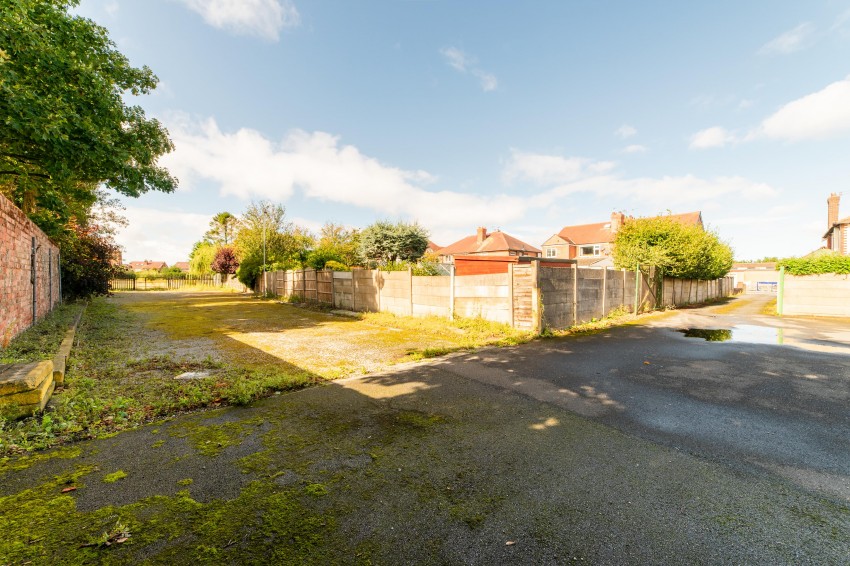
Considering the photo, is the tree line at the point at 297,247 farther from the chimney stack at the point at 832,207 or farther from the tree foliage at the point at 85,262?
the chimney stack at the point at 832,207

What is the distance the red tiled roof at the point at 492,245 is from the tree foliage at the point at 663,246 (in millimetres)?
27234

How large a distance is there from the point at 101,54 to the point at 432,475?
15.5 m

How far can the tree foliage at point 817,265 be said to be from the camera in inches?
A: 555

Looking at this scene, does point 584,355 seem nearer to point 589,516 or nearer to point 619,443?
point 619,443

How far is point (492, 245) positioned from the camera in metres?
47.5

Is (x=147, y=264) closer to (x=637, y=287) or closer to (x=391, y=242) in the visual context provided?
(x=391, y=242)

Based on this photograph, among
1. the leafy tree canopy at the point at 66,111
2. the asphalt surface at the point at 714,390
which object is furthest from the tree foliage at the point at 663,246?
the leafy tree canopy at the point at 66,111

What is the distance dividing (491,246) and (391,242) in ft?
88.5

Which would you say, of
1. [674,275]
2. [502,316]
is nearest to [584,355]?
[502,316]

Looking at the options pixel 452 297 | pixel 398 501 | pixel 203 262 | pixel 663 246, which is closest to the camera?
pixel 398 501

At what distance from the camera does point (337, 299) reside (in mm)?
15945

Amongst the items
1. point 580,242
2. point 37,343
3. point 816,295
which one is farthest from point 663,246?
point 580,242

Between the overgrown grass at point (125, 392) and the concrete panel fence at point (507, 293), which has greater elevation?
the concrete panel fence at point (507, 293)

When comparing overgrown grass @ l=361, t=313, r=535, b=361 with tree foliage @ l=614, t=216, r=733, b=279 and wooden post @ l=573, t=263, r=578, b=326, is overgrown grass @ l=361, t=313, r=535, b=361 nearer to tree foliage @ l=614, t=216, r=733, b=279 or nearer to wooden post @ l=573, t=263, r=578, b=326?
wooden post @ l=573, t=263, r=578, b=326
